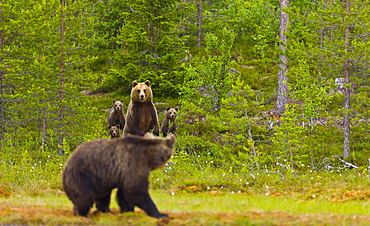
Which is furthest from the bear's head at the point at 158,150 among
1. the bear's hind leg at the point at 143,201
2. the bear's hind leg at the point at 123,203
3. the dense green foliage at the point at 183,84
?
the dense green foliage at the point at 183,84

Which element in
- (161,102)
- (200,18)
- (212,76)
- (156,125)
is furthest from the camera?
(200,18)

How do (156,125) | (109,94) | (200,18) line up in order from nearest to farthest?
(156,125), (109,94), (200,18)

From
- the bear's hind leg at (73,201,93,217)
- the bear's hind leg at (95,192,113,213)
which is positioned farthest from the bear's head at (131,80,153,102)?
the bear's hind leg at (73,201,93,217)

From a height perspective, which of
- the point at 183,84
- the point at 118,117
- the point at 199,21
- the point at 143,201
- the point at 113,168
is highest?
the point at 199,21

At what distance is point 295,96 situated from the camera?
22812 millimetres

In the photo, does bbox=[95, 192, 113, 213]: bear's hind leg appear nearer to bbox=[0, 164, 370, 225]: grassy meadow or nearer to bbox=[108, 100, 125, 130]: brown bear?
bbox=[0, 164, 370, 225]: grassy meadow

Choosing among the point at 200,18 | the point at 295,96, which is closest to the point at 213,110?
the point at 295,96

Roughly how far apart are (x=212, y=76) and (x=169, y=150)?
52.1 feet

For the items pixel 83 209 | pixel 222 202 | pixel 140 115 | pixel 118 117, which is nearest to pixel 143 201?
pixel 83 209

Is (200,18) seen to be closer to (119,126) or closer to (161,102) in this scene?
(161,102)

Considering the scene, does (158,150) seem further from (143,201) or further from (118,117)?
(118,117)

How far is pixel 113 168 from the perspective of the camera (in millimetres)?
6168

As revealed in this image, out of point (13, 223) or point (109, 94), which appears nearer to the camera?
point (13, 223)

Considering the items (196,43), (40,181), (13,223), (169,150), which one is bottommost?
(40,181)
